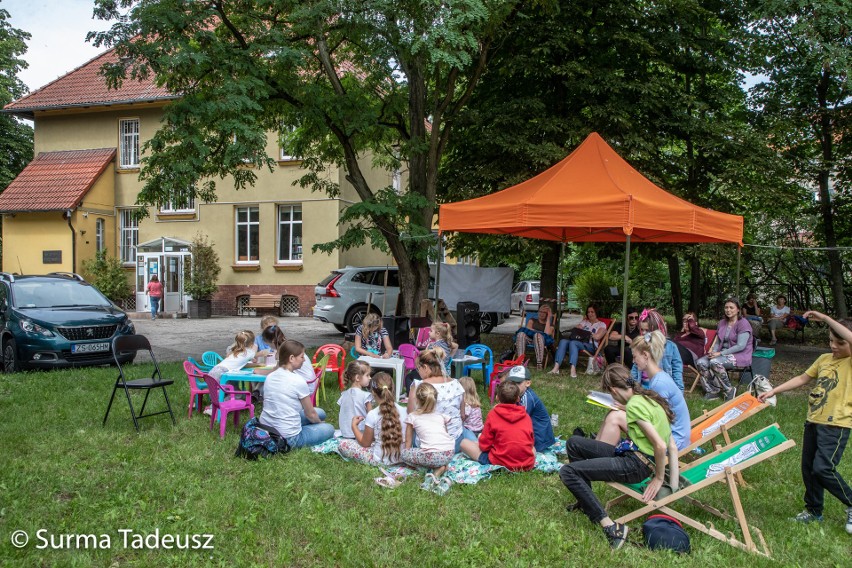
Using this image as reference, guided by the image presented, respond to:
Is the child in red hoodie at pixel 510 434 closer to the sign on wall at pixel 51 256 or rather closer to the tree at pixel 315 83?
the tree at pixel 315 83

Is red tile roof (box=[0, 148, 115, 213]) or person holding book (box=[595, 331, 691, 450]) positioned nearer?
person holding book (box=[595, 331, 691, 450])

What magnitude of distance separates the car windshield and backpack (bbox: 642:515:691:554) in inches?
414

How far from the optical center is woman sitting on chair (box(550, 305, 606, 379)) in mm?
11070

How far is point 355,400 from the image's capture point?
6328 millimetres

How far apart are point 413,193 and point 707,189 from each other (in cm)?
703

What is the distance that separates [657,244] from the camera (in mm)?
14906

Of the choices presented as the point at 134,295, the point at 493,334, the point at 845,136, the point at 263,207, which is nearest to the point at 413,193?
the point at 493,334

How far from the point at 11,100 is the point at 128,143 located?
7.84 m

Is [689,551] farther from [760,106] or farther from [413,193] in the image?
[760,106]

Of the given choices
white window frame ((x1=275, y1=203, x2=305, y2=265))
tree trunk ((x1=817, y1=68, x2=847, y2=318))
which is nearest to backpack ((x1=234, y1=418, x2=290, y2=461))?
tree trunk ((x1=817, y1=68, x2=847, y2=318))

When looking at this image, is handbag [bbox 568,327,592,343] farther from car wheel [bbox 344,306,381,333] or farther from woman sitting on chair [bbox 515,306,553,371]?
car wheel [bbox 344,306,381,333]

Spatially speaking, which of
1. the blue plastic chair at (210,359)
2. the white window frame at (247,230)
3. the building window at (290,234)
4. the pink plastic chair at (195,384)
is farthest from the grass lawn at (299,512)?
the white window frame at (247,230)

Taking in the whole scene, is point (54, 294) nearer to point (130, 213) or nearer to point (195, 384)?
point (195, 384)

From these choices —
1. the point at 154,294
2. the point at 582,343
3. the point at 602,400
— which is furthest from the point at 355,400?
the point at 154,294
